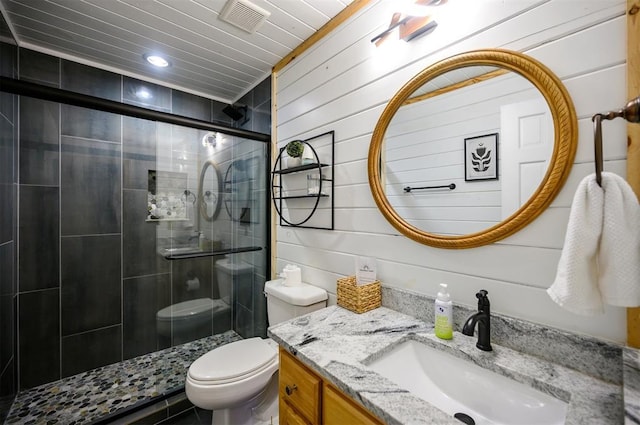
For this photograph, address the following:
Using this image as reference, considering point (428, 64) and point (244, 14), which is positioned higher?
point (244, 14)

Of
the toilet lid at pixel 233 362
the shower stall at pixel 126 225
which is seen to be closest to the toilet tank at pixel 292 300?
the toilet lid at pixel 233 362

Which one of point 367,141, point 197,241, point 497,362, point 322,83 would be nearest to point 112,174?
point 197,241

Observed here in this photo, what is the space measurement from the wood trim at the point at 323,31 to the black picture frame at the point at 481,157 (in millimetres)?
932

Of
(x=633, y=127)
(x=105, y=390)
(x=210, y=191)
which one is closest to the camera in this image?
(x=633, y=127)

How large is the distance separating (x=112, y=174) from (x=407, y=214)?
7.28 ft

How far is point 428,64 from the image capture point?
106 cm

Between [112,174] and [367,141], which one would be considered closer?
[367,141]

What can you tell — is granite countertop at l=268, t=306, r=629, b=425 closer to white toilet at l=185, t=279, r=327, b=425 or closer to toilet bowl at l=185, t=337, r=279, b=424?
white toilet at l=185, t=279, r=327, b=425

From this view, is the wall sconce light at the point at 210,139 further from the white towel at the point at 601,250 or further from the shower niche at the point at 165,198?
the white towel at the point at 601,250

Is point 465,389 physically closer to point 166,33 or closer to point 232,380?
point 232,380

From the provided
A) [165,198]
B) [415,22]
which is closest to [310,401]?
[415,22]

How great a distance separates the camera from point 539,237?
787 millimetres

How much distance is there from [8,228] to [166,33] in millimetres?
1511

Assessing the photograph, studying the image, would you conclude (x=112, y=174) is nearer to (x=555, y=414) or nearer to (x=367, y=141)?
(x=367, y=141)
